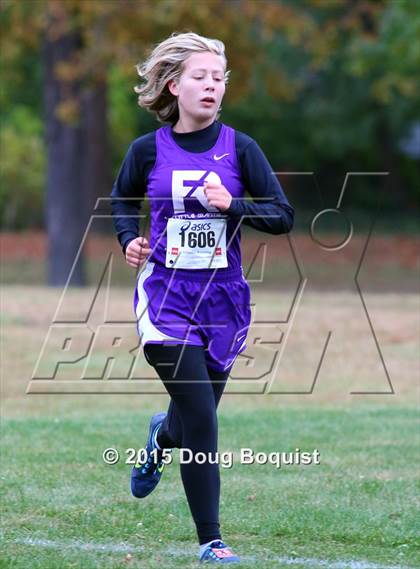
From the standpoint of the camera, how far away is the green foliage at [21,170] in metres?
37.6

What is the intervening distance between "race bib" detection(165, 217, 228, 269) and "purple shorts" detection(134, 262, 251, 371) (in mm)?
43

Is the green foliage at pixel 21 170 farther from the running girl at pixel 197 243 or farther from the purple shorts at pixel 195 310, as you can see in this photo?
the purple shorts at pixel 195 310

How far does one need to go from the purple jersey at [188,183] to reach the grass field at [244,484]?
1.38 m

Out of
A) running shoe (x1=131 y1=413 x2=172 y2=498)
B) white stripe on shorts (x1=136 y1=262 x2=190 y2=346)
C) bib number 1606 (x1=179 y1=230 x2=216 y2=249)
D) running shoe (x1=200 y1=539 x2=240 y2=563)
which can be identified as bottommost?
running shoe (x1=131 y1=413 x2=172 y2=498)

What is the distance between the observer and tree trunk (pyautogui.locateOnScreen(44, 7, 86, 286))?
73.4 feet

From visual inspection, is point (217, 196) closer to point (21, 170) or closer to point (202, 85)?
point (202, 85)

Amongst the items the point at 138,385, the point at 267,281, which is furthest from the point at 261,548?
the point at 267,281

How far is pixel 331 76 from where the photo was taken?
1480 inches

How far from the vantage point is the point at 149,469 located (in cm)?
578

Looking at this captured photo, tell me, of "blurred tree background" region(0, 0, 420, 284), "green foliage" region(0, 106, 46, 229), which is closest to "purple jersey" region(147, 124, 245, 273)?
"blurred tree background" region(0, 0, 420, 284)

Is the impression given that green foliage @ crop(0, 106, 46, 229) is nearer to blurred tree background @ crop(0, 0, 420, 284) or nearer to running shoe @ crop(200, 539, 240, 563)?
blurred tree background @ crop(0, 0, 420, 284)

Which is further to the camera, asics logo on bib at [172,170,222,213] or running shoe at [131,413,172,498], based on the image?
running shoe at [131,413,172,498]

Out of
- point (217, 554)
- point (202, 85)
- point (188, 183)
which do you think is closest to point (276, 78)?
point (202, 85)

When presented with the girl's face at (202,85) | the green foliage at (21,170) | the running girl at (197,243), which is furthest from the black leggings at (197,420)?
the green foliage at (21,170)
